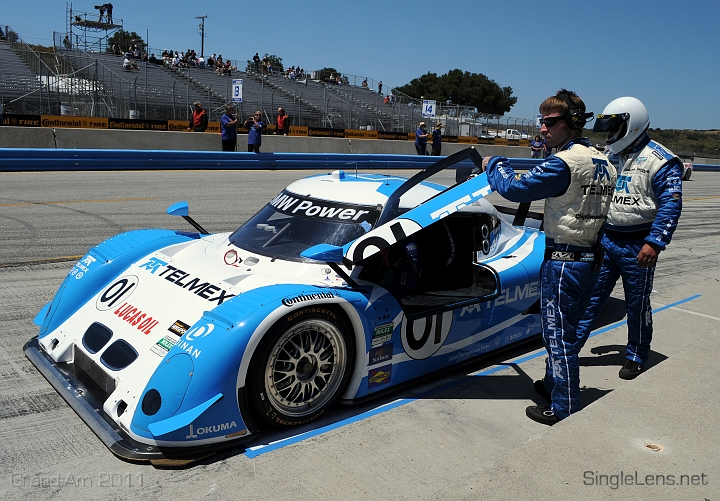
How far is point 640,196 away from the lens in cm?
511

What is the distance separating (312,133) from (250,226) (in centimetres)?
2494

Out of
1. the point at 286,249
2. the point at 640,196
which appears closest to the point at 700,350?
the point at 640,196

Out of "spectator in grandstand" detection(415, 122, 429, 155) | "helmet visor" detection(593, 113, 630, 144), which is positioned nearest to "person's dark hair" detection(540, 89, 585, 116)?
"helmet visor" detection(593, 113, 630, 144)

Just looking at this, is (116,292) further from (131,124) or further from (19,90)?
(19,90)

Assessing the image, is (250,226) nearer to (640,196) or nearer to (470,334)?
(470,334)

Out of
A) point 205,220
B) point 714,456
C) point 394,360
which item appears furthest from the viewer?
point 205,220

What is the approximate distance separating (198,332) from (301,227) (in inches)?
58.3

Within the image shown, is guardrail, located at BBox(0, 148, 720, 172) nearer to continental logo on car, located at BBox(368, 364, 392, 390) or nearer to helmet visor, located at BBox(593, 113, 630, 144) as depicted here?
helmet visor, located at BBox(593, 113, 630, 144)

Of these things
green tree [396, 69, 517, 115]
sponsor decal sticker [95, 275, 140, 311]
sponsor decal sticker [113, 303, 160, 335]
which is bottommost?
sponsor decal sticker [113, 303, 160, 335]

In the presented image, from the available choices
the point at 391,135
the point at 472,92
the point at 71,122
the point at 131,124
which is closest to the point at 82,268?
the point at 71,122

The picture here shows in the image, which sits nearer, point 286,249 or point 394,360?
point 394,360

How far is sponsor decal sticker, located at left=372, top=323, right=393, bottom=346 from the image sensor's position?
4266 mm

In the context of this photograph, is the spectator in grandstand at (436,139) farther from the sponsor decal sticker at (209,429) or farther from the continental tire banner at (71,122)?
the sponsor decal sticker at (209,429)

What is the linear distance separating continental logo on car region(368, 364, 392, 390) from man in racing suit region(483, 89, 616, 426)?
1087 millimetres
